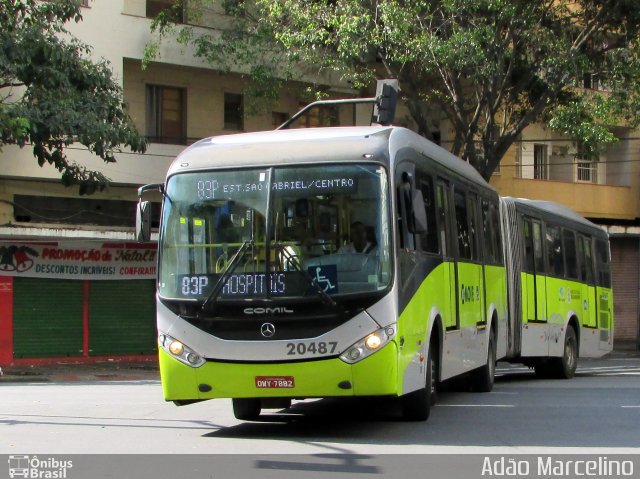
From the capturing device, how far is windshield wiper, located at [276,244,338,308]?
10211 mm

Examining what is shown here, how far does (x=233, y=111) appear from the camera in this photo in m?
29.5

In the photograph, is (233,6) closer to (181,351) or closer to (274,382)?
(181,351)

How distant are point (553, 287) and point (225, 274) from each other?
10556mm

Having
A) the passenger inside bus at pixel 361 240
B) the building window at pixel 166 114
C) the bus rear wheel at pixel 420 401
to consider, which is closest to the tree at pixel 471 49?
the building window at pixel 166 114

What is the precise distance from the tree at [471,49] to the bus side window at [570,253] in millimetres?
3500

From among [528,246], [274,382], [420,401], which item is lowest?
[420,401]

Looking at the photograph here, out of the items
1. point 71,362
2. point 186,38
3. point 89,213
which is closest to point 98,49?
point 186,38

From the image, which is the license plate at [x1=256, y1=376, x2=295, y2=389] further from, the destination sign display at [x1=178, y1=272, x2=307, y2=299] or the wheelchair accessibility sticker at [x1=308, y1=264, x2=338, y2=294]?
the wheelchair accessibility sticker at [x1=308, y1=264, x2=338, y2=294]

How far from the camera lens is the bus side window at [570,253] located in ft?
67.5

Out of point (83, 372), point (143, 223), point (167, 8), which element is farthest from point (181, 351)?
point (167, 8)

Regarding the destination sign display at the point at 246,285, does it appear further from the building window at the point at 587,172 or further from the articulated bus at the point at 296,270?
the building window at the point at 587,172

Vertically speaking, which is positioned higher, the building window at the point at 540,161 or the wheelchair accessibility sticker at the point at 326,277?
the building window at the point at 540,161

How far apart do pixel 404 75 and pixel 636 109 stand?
18.3 feet

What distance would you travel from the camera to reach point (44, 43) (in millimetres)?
21094
